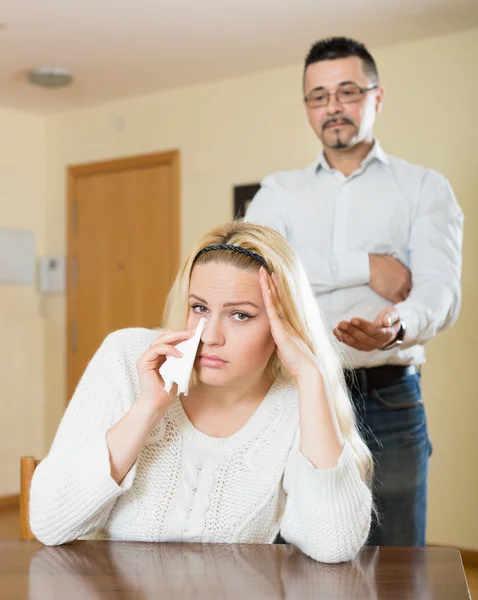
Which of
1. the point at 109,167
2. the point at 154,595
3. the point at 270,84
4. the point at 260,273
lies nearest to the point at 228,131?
the point at 270,84

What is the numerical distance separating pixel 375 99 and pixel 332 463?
1.31 m

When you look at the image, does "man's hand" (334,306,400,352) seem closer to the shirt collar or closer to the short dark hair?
the shirt collar

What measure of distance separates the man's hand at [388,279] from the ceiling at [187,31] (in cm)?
181

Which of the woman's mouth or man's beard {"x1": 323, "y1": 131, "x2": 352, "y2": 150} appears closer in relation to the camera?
the woman's mouth

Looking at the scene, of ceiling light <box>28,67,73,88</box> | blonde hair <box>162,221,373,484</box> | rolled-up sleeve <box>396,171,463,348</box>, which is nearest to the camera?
blonde hair <box>162,221,373,484</box>

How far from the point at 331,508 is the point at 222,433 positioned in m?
0.29

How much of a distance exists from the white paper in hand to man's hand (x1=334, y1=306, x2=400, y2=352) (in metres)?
0.51

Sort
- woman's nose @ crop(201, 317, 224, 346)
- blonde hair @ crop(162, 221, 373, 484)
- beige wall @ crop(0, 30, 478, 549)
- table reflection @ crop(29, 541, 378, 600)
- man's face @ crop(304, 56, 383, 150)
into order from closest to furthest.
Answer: table reflection @ crop(29, 541, 378, 600) < woman's nose @ crop(201, 317, 224, 346) < blonde hair @ crop(162, 221, 373, 484) < man's face @ crop(304, 56, 383, 150) < beige wall @ crop(0, 30, 478, 549)

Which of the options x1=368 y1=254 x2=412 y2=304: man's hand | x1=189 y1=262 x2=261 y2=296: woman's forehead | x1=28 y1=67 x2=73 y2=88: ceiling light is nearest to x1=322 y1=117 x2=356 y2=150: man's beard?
x1=368 y1=254 x2=412 y2=304: man's hand

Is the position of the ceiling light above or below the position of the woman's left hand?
above

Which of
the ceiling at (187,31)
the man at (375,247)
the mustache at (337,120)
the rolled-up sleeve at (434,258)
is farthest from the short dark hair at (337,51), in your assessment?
the ceiling at (187,31)

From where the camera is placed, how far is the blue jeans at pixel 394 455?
7.85ft

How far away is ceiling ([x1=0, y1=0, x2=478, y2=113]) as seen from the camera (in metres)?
3.91

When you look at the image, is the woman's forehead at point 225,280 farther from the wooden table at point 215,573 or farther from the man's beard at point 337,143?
the man's beard at point 337,143
